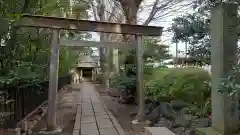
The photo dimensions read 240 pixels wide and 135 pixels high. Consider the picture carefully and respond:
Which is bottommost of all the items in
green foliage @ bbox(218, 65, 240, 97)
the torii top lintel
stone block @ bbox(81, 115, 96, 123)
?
stone block @ bbox(81, 115, 96, 123)

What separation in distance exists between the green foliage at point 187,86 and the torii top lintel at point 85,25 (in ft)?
4.10

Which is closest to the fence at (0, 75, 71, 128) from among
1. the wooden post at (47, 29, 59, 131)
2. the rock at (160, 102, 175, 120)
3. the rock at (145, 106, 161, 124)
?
the wooden post at (47, 29, 59, 131)

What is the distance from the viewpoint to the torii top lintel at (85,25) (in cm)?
489

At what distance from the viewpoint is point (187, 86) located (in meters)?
4.90

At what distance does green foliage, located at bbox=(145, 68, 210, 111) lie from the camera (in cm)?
465

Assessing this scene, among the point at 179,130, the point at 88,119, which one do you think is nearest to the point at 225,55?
the point at 179,130

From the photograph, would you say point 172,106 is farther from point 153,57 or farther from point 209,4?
point 153,57

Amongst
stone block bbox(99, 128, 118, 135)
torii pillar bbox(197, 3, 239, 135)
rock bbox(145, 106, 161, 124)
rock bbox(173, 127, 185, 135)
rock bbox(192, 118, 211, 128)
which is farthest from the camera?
rock bbox(145, 106, 161, 124)

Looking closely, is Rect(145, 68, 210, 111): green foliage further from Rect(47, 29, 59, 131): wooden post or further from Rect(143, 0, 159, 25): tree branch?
Rect(143, 0, 159, 25): tree branch

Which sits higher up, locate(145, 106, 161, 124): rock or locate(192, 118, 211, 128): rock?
locate(192, 118, 211, 128): rock

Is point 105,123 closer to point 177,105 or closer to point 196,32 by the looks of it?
point 177,105

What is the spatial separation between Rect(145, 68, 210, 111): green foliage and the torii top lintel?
1.25 m

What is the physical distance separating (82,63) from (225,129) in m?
27.7

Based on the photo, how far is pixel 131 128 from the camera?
5387 mm
